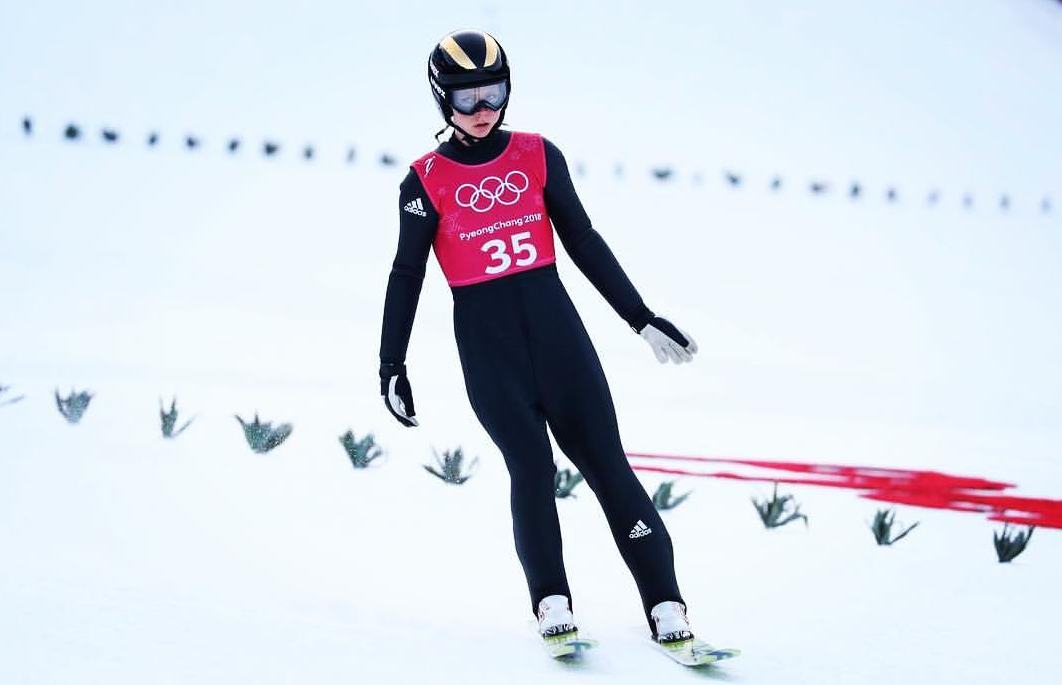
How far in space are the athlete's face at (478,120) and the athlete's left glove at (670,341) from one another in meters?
0.74

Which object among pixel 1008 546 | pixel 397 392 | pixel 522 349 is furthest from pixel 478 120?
pixel 1008 546

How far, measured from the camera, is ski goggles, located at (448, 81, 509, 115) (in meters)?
3.08

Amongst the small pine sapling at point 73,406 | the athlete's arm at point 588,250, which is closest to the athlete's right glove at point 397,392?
the athlete's arm at point 588,250

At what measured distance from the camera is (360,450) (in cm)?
473

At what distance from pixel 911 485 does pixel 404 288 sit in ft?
10.8

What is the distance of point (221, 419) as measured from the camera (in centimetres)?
540

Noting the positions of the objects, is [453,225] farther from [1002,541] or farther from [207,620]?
[1002,541]

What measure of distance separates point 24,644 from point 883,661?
2.27 meters

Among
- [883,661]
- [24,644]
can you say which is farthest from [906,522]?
[24,644]

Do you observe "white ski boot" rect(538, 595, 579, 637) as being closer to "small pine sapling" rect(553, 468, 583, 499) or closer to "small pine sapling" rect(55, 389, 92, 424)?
"small pine sapling" rect(553, 468, 583, 499)

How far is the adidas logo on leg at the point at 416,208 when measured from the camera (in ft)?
10.2

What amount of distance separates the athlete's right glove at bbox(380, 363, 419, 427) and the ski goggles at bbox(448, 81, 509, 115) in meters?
0.77

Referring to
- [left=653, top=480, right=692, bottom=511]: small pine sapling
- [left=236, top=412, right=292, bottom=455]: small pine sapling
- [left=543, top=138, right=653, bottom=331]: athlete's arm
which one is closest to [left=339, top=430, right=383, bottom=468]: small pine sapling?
[left=236, top=412, right=292, bottom=455]: small pine sapling

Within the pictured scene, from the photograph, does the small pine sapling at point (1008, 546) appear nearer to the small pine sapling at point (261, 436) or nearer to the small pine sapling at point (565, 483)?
the small pine sapling at point (565, 483)
